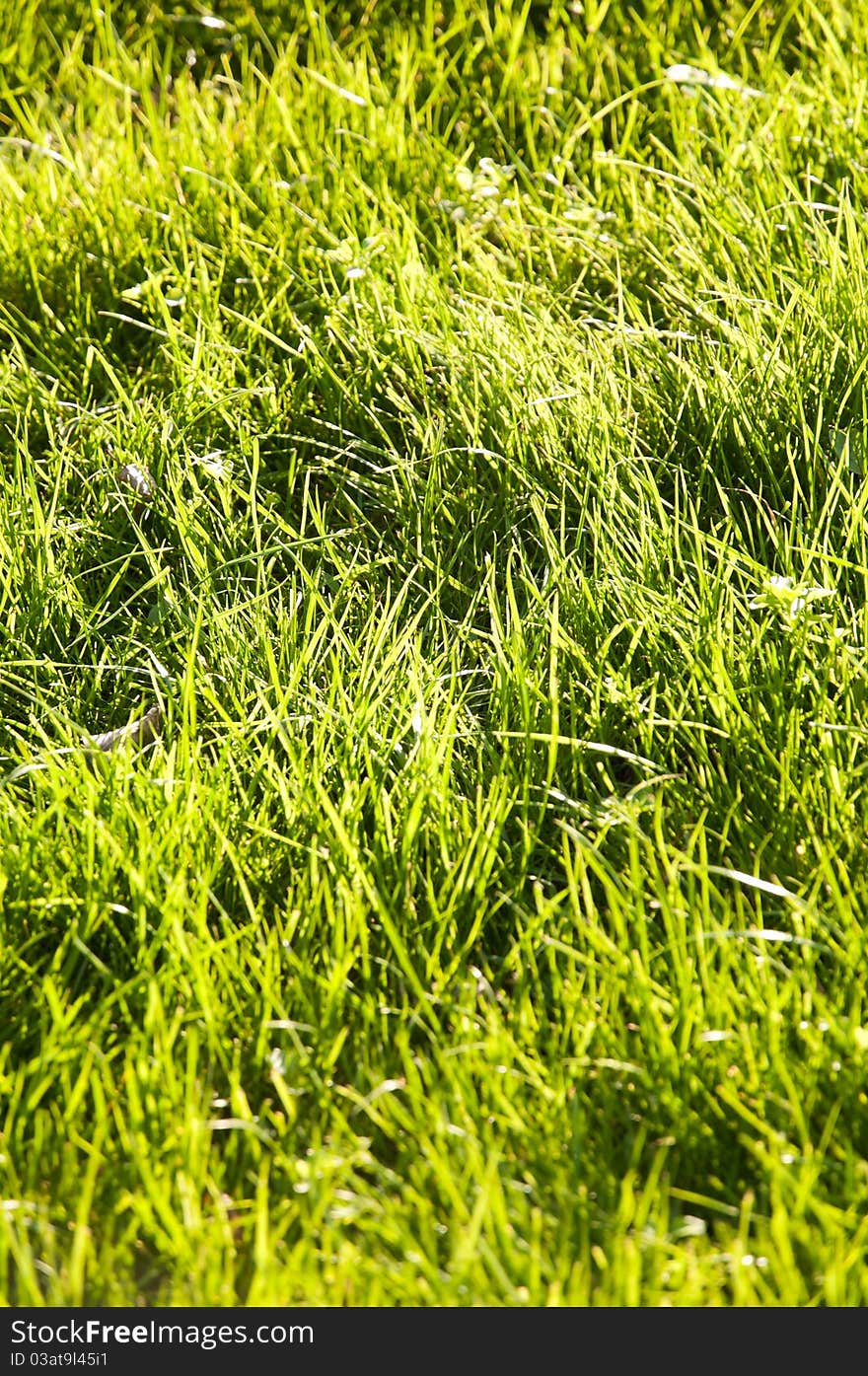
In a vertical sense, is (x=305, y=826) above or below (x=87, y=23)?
below

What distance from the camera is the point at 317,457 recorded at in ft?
8.84

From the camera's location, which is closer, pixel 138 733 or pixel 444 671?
pixel 138 733

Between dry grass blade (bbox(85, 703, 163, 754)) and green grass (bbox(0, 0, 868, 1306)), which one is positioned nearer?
green grass (bbox(0, 0, 868, 1306))

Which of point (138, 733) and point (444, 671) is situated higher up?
point (444, 671)

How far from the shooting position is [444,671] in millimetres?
2295

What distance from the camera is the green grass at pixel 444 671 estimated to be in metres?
1.56

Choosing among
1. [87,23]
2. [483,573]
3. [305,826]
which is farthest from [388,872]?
[87,23]

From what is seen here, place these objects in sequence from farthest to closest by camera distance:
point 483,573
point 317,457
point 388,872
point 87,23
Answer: point 87,23
point 317,457
point 483,573
point 388,872

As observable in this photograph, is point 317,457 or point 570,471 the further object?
point 317,457

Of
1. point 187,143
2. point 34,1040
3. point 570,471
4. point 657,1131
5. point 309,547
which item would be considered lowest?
point 34,1040

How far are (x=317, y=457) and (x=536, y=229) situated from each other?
0.96 meters

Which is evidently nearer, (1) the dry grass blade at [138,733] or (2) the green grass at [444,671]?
(2) the green grass at [444,671]

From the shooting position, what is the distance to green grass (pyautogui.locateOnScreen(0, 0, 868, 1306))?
156 cm

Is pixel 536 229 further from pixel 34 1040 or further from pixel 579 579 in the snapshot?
pixel 34 1040
